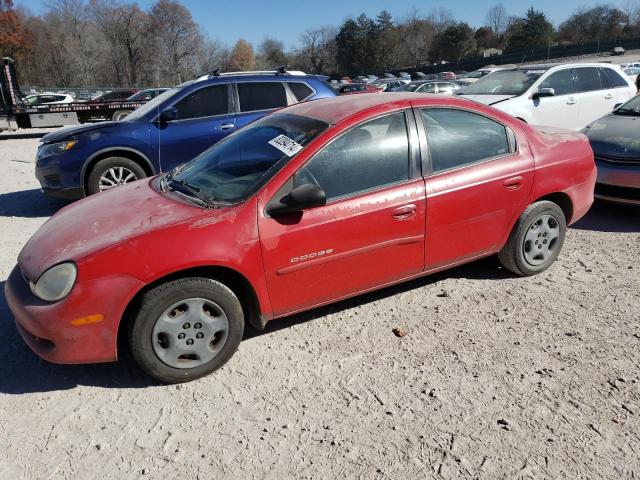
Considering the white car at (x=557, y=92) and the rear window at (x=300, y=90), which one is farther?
the white car at (x=557, y=92)

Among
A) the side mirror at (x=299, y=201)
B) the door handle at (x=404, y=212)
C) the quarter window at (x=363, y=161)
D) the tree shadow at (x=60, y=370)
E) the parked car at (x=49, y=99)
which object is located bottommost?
the tree shadow at (x=60, y=370)

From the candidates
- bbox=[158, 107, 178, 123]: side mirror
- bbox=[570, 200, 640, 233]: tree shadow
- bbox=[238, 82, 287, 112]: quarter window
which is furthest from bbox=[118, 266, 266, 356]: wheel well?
bbox=[238, 82, 287, 112]: quarter window

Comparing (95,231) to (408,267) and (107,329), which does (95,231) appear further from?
(408,267)

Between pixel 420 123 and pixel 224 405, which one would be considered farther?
pixel 420 123

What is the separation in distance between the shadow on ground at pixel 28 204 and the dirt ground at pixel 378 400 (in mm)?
3283

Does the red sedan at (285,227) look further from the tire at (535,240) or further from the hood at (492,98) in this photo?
the hood at (492,98)

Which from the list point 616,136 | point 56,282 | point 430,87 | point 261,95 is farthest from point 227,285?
point 430,87

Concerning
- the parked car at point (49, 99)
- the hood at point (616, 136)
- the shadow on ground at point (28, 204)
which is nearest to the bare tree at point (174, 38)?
the parked car at point (49, 99)

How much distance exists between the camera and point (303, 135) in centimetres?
338

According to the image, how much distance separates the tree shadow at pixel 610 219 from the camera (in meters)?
5.53

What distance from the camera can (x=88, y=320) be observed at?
9.01 feet

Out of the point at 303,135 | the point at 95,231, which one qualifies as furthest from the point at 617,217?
the point at 95,231

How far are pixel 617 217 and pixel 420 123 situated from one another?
12.1 ft

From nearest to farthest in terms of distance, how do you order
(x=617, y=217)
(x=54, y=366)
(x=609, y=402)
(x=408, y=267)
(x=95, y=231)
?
1. (x=609, y=402)
2. (x=95, y=231)
3. (x=54, y=366)
4. (x=408, y=267)
5. (x=617, y=217)
